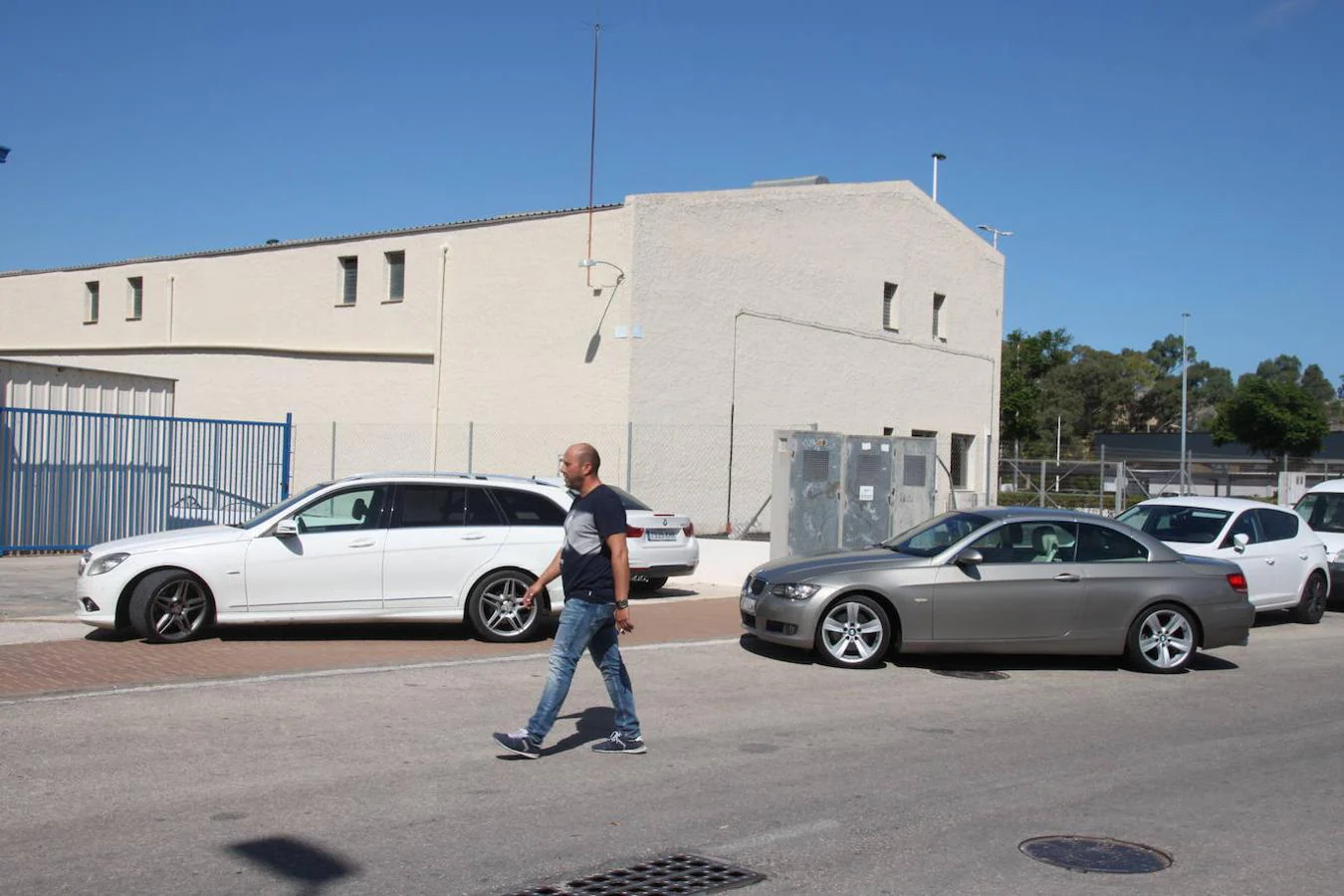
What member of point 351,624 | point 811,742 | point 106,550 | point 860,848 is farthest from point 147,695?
point 860,848

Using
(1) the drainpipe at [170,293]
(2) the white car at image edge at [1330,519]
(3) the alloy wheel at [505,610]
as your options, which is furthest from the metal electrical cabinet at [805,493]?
(1) the drainpipe at [170,293]

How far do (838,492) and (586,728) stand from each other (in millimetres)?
11385

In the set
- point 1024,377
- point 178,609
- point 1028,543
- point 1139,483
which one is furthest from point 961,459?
point 1024,377

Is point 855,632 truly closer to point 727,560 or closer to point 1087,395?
point 727,560

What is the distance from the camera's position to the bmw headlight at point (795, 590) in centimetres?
1080

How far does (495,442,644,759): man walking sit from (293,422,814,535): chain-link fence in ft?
50.0

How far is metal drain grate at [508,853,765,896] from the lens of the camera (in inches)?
201

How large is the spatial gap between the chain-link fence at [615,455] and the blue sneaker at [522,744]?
50.3 ft

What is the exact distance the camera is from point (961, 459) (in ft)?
112

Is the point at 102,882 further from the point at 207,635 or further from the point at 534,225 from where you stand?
the point at 534,225

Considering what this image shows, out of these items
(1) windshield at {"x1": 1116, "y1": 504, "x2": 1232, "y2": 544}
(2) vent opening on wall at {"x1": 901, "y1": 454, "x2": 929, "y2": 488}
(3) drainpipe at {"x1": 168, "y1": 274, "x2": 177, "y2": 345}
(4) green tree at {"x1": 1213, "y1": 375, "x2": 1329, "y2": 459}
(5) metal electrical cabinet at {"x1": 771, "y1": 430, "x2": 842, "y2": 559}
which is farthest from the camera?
(4) green tree at {"x1": 1213, "y1": 375, "x2": 1329, "y2": 459}

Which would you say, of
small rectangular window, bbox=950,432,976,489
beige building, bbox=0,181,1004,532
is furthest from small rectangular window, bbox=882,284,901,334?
small rectangular window, bbox=950,432,976,489

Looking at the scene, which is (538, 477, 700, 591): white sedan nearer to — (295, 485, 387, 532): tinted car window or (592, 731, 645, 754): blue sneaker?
(295, 485, 387, 532): tinted car window

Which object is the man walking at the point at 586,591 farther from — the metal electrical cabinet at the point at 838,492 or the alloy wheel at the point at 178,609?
the metal electrical cabinet at the point at 838,492
